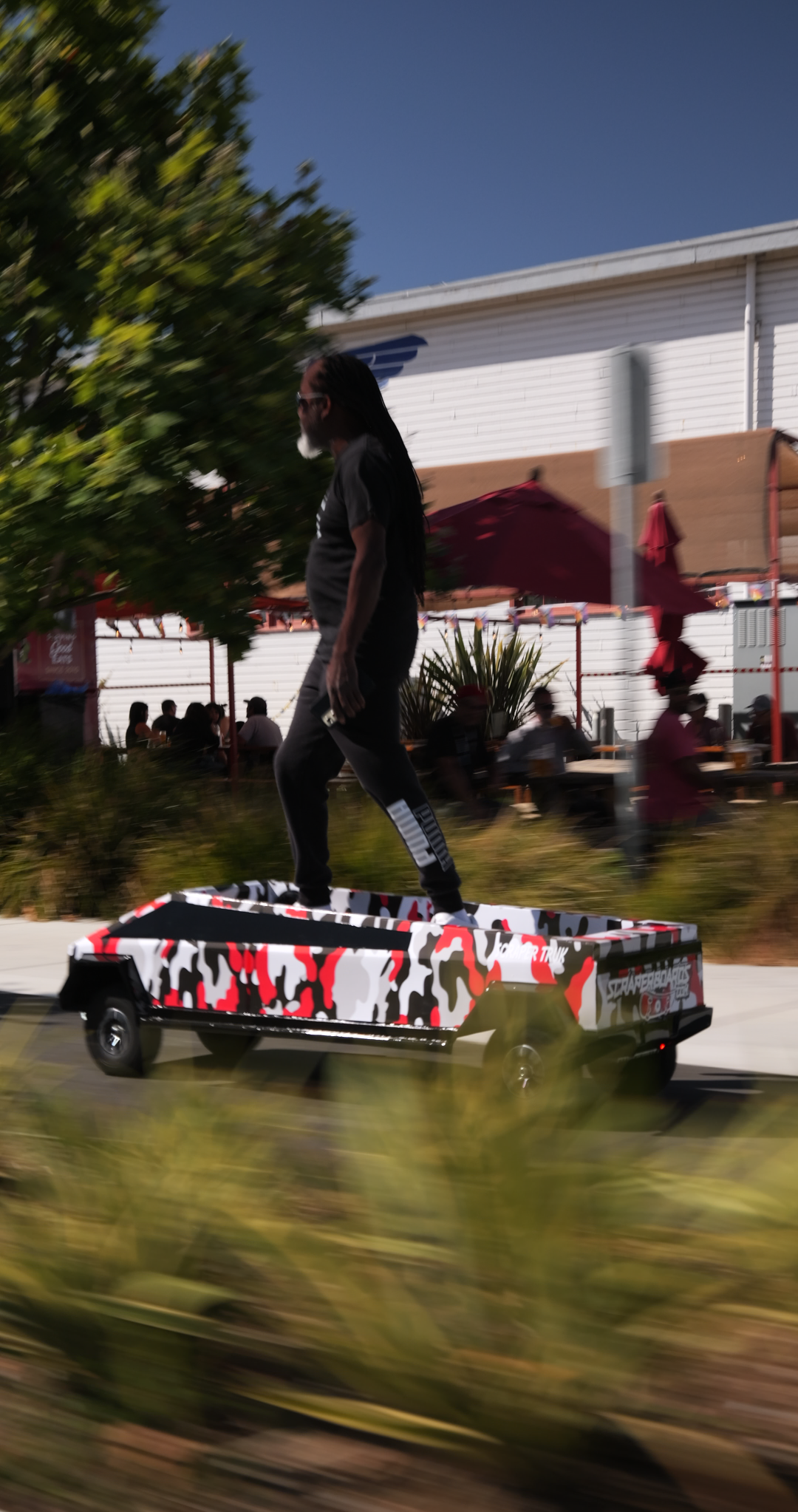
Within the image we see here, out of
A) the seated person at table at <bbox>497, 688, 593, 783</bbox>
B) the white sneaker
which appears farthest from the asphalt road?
the seated person at table at <bbox>497, 688, 593, 783</bbox>

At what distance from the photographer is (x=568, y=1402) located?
2.10m

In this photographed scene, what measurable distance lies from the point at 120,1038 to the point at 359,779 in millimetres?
1282

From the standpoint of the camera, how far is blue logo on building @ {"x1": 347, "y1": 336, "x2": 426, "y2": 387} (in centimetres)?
2270

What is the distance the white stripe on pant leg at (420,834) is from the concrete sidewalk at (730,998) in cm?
128

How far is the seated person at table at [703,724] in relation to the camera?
1466 centimetres

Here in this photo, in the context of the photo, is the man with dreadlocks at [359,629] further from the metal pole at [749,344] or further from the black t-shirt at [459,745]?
the metal pole at [749,344]

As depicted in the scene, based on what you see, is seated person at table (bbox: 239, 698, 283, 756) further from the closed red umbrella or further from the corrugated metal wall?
the closed red umbrella

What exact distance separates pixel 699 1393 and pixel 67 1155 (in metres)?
1.34

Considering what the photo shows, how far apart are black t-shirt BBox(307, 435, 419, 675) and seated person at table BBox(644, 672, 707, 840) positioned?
3.99 meters

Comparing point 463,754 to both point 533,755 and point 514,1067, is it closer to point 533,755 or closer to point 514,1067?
point 533,755

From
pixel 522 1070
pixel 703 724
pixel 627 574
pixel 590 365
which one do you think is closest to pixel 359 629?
pixel 522 1070

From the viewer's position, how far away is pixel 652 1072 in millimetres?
5430

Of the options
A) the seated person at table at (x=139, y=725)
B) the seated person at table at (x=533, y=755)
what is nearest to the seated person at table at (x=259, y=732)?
the seated person at table at (x=139, y=725)

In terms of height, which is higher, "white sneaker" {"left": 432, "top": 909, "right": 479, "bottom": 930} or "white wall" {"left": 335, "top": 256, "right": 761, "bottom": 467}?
"white wall" {"left": 335, "top": 256, "right": 761, "bottom": 467}
